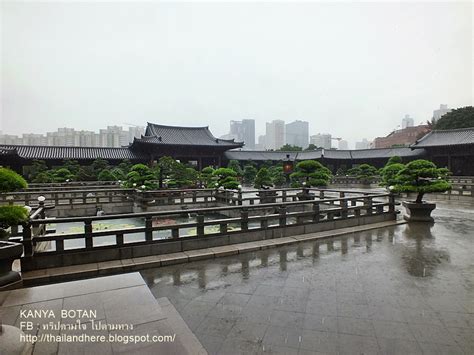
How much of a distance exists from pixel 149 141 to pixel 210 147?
8490 millimetres

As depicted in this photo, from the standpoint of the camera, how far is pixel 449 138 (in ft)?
118

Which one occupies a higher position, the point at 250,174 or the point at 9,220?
the point at 9,220

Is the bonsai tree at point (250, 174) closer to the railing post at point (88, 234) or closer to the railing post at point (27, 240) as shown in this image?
the railing post at point (88, 234)

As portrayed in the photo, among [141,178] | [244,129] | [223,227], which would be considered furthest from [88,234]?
[244,129]

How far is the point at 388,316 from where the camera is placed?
4.42 m

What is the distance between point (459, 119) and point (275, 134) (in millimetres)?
86175

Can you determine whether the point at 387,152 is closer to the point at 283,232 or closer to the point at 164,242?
the point at 283,232

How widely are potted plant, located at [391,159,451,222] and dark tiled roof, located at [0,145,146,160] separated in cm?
3170

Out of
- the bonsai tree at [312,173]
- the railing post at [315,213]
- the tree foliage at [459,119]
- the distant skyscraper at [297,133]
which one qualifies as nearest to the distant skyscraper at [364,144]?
the distant skyscraper at [297,133]

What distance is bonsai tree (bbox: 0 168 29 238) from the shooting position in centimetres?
463

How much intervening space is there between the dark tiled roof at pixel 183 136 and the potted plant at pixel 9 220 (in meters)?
32.8

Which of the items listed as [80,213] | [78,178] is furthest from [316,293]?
[78,178]

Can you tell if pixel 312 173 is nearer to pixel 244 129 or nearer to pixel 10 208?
pixel 10 208

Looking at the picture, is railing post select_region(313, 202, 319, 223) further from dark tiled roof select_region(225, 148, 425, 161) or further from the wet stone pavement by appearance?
dark tiled roof select_region(225, 148, 425, 161)
